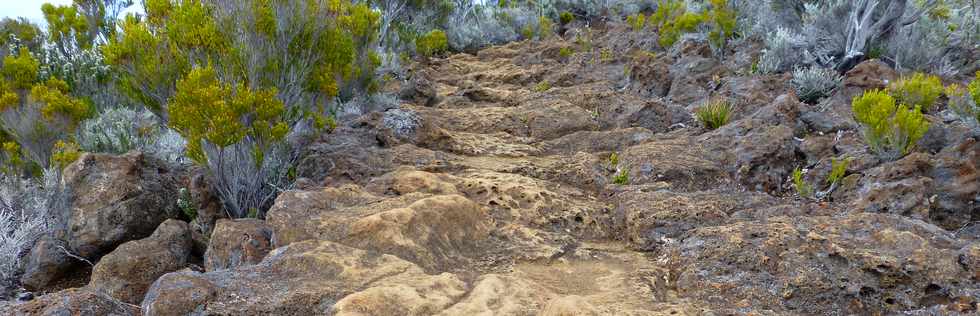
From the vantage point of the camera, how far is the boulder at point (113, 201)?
510 cm

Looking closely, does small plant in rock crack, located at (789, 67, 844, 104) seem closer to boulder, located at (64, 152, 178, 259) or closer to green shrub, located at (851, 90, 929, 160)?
green shrub, located at (851, 90, 929, 160)

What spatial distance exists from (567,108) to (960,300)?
227 inches

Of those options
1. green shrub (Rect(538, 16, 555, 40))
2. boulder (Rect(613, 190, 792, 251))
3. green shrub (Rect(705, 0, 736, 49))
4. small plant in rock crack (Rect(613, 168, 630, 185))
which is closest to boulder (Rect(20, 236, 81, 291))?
boulder (Rect(613, 190, 792, 251))

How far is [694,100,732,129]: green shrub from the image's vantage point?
6.57 meters

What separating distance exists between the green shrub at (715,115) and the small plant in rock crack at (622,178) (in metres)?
1.58

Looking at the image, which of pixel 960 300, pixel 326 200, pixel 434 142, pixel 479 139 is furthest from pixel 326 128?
pixel 960 300

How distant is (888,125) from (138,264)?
18.2 ft

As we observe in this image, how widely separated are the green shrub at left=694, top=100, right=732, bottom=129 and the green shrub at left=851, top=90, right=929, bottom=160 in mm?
1821

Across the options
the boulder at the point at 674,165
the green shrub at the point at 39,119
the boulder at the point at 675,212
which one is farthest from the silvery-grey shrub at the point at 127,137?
the boulder at the point at 675,212

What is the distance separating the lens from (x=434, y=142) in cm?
718

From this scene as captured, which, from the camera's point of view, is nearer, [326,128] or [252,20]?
[252,20]

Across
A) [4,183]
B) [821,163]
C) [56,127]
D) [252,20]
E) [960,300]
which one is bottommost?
[960,300]

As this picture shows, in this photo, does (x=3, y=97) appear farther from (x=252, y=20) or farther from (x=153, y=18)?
(x=252, y=20)

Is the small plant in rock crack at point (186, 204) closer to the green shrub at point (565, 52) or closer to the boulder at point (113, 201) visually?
the boulder at point (113, 201)
